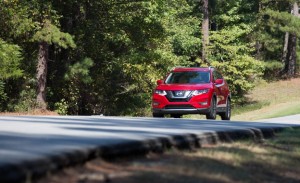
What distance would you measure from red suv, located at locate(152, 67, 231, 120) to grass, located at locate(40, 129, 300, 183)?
10.1 m

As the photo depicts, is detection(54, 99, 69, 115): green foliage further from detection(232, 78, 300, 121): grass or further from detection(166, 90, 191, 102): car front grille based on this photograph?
detection(232, 78, 300, 121): grass

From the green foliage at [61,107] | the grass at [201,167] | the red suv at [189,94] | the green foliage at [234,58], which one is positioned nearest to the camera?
the grass at [201,167]

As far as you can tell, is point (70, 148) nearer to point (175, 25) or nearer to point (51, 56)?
point (51, 56)

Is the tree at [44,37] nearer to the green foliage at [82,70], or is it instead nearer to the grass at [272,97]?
the green foliage at [82,70]

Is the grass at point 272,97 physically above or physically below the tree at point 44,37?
below

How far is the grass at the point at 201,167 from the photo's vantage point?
6.21 m

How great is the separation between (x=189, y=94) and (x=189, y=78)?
3.65 ft

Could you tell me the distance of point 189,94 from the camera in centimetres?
1989

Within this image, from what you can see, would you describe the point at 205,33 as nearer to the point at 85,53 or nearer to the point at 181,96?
the point at 85,53

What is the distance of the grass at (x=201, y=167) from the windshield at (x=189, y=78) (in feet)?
36.2

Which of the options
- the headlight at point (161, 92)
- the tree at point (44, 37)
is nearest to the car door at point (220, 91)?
the headlight at point (161, 92)

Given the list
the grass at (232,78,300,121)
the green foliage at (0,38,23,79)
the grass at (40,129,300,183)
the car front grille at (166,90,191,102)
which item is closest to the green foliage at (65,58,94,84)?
the green foliage at (0,38,23,79)

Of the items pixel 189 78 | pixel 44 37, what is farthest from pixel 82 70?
pixel 189 78

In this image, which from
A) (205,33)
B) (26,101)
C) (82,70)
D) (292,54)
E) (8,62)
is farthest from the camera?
(292,54)
